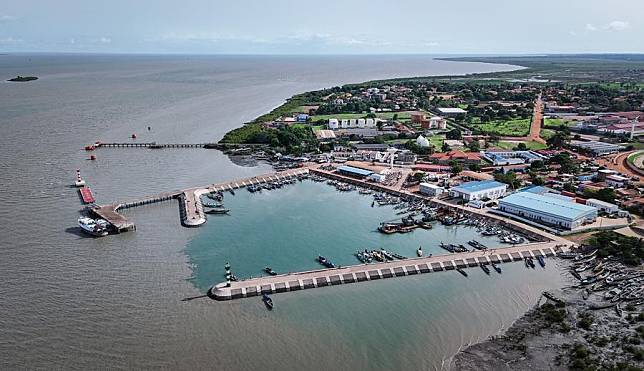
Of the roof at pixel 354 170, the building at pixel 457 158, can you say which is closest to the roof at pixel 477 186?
the roof at pixel 354 170

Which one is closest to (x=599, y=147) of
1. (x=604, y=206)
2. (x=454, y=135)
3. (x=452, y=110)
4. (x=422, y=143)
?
(x=454, y=135)

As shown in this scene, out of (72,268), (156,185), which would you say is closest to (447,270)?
(72,268)

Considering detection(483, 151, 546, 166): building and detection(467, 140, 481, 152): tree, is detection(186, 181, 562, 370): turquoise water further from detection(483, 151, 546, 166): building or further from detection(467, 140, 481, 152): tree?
detection(467, 140, 481, 152): tree

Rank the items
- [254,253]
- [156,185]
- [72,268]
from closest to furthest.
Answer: [72,268] → [254,253] → [156,185]

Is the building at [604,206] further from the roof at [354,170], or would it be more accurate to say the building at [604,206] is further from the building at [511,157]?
the roof at [354,170]

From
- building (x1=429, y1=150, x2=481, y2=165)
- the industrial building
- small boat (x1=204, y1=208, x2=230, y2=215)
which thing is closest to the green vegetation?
the industrial building

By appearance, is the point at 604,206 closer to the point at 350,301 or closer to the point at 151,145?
the point at 350,301

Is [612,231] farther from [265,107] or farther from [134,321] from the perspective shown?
[265,107]
